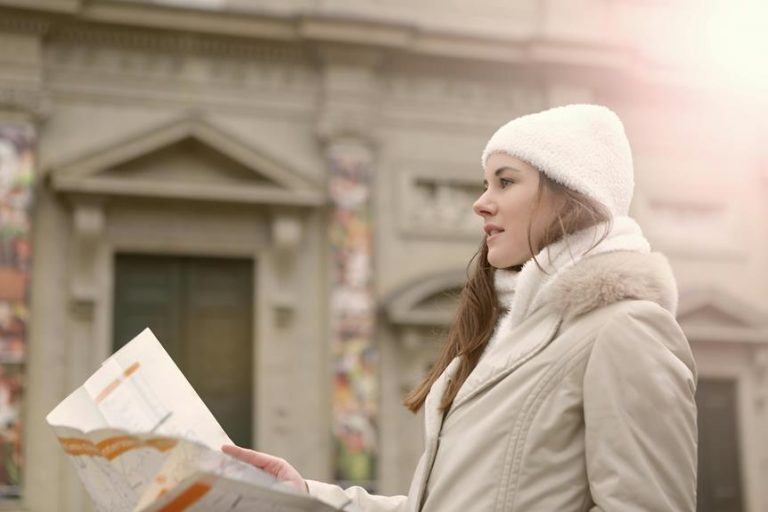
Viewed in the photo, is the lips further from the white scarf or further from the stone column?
the stone column

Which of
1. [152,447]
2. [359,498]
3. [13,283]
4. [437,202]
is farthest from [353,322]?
[152,447]

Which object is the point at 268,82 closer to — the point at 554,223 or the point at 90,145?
the point at 90,145

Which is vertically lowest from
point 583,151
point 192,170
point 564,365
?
point 564,365

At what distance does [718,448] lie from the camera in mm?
12938

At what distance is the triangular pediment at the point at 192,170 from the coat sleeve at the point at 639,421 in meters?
9.40

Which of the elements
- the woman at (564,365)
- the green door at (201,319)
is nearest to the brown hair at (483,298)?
the woman at (564,365)

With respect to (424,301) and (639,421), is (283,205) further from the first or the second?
(639,421)

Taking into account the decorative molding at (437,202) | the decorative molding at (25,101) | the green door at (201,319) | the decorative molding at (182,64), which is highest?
the decorative molding at (182,64)

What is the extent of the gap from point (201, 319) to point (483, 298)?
9.18 meters

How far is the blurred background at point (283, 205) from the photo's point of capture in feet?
35.4

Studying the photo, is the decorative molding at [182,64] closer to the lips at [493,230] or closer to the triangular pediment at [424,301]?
the triangular pediment at [424,301]

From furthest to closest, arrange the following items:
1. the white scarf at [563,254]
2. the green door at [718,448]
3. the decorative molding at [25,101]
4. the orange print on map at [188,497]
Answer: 1. the green door at [718,448]
2. the decorative molding at [25,101]
3. the white scarf at [563,254]
4. the orange print on map at [188,497]

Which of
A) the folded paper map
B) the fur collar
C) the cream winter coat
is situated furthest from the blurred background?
the fur collar

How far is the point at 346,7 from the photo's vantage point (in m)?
11.9
